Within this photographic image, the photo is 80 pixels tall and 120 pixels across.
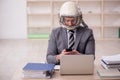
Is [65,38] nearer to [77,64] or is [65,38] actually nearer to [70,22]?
[70,22]

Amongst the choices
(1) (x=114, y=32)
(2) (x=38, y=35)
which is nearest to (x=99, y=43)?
(1) (x=114, y=32)

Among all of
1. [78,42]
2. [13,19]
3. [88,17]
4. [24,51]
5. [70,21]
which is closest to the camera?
[70,21]

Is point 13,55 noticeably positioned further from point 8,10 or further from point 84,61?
point 84,61

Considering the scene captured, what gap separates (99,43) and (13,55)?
2.37m

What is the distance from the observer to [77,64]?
2.01 meters

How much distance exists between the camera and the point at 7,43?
658cm

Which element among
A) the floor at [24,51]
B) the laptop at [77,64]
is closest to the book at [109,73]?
the laptop at [77,64]

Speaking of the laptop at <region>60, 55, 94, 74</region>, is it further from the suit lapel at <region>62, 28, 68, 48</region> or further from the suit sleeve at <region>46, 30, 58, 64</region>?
the suit lapel at <region>62, 28, 68, 48</region>

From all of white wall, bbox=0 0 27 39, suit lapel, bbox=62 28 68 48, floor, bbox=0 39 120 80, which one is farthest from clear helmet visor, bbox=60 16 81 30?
white wall, bbox=0 0 27 39

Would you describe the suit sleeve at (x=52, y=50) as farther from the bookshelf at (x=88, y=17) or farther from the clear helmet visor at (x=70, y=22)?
the bookshelf at (x=88, y=17)

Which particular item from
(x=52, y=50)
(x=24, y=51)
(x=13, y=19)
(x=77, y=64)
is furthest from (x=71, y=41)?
(x=13, y=19)

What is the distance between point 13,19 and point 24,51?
177 cm

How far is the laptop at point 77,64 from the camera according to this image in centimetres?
199

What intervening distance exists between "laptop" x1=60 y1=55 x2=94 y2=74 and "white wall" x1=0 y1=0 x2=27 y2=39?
529cm
